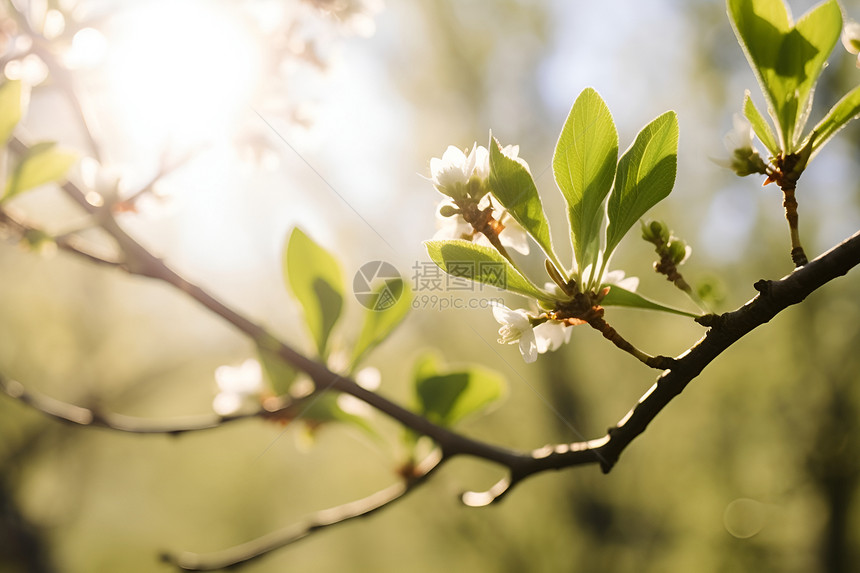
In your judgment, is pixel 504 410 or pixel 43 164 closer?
pixel 43 164

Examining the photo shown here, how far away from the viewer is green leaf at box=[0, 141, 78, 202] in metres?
0.56

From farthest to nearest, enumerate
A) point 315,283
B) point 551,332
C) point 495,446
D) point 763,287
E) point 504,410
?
1. point 504,410
2. point 315,283
3. point 495,446
4. point 551,332
5. point 763,287

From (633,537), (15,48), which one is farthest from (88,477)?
(15,48)

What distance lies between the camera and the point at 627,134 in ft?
11.9

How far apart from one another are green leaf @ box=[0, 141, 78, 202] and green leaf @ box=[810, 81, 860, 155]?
2.22 feet

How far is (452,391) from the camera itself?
77 centimetres

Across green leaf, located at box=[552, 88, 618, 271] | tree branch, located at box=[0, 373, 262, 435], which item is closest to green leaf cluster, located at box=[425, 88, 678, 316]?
green leaf, located at box=[552, 88, 618, 271]

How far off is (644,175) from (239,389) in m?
0.67

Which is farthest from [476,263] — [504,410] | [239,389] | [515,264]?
[504,410]

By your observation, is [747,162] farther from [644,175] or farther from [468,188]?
[468,188]

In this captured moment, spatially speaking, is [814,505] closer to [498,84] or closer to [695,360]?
[498,84]

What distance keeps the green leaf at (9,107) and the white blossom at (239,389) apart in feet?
1.41

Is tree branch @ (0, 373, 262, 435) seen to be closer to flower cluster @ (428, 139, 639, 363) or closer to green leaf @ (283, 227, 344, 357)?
green leaf @ (283, 227, 344, 357)

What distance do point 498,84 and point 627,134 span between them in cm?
147
